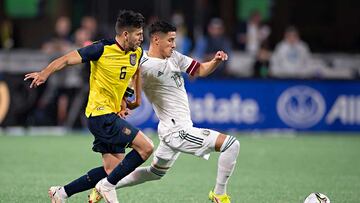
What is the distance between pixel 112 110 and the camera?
344 inches

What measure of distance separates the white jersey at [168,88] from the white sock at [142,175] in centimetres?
45

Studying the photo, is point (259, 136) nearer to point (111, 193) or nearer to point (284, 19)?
point (284, 19)

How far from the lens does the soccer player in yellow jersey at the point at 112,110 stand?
856 centimetres

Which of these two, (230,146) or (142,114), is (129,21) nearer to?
(230,146)

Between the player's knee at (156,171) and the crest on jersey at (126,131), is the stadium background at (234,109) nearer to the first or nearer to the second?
the player's knee at (156,171)

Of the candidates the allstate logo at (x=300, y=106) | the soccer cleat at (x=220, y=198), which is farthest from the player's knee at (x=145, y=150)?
the allstate logo at (x=300, y=106)

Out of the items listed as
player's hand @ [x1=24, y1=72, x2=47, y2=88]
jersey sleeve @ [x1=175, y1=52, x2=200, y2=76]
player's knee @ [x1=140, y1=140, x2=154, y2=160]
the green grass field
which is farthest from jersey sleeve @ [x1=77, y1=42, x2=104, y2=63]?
the green grass field

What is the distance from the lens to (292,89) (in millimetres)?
19266

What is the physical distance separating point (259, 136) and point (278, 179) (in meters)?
7.16


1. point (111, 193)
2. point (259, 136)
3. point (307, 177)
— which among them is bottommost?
point (259, 136)

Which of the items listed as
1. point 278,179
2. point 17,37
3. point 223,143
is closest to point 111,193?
point 223,143

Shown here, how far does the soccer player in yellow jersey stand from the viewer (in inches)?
337

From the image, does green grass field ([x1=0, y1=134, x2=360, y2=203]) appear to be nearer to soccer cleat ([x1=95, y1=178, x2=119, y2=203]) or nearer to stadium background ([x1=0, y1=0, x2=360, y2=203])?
stadium background ([x1=0, y1=0, x2=360, y2=203])

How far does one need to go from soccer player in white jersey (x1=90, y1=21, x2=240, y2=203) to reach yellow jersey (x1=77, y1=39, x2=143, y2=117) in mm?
459
